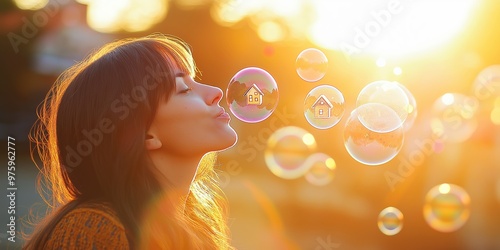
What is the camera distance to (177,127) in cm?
199

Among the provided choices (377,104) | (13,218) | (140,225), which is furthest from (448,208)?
(13,218)

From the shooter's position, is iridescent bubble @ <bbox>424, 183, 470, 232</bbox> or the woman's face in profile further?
iridescent bubble @ <bbox>424, 183, 470, 232</bbox>

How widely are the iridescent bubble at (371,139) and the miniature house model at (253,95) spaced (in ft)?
1.69

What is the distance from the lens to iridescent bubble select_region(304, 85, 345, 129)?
4.18m

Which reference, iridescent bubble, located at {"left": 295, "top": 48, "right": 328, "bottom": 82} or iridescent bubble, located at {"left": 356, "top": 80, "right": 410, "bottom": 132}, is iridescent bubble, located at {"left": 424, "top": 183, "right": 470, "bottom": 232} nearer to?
iridescent bubble, located at {"left": 356, "top": 80, "right": 410, "bottom": 132}

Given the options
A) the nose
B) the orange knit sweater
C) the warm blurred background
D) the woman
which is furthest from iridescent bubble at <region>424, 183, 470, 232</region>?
the orange knit sweater

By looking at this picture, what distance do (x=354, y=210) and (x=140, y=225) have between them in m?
6.82

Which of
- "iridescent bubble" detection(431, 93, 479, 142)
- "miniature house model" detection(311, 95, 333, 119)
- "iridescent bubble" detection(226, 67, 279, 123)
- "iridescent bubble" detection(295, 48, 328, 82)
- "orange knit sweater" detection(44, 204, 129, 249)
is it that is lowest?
"orange knit sweater" detection(44, 204, 129, 249)

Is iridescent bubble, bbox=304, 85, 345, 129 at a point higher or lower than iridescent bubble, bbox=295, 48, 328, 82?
lower

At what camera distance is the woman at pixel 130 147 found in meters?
1.68

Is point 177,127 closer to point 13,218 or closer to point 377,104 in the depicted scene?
point 377,104

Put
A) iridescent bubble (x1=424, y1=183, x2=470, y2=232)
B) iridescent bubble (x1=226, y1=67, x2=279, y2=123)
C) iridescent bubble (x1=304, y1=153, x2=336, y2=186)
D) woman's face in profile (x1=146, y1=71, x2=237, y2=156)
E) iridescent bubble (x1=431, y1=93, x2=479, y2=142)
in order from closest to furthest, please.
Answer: woman's face in profile (x1=146, y1=71, x2=237, y2=156) < iridescent bubble (x1=226, y1=67, x2=279, y2=123) < iridescent bubble (x1=424, y1=183, x2=470, y2=232) < iridescent bubble (x1=304, y1=153, x2=336, y2=186) < iridescent bubble (x1=431, y1=93, x2=479, y2=142)

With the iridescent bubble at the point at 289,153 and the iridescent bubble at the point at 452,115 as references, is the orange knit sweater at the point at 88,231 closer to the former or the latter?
the iridescent bubble at the point at 289,153

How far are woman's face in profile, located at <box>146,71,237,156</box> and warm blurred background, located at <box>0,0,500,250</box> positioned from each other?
2.76 metres
